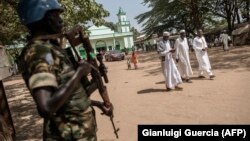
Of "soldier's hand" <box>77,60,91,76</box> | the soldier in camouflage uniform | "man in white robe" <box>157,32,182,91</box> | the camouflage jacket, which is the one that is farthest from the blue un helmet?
"man in white robe" <box>157,32,182,91</box>

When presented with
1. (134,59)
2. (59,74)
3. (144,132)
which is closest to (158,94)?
(144,132)

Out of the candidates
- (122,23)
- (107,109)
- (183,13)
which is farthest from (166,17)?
(107,109)

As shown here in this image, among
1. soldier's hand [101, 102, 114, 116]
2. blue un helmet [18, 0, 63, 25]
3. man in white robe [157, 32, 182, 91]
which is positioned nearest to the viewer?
blue un helmet [18, 0, 63, 25]

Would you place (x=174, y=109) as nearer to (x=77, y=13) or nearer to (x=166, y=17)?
(x=77, y=13)

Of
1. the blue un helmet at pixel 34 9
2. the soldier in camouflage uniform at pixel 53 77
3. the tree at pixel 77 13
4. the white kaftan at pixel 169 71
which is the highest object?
the tree at pixel 77 13

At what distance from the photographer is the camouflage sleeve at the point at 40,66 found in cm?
177

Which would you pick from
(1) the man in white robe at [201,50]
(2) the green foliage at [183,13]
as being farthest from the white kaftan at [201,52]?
(2) the green foliage at [183,13]

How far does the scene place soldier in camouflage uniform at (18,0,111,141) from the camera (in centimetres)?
179

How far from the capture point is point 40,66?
5.96 feet

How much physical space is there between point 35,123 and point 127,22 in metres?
55.9

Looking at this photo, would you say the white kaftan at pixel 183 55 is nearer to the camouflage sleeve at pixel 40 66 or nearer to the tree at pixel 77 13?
the tree at pixel 77 13

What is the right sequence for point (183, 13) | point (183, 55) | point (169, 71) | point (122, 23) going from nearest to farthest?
point (169, 71), point (183, 55), point (183, 13), point (122, 23)

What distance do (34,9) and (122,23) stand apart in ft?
199

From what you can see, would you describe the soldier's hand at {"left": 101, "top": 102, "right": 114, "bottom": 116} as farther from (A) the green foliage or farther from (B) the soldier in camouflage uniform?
(A) the green foliage
